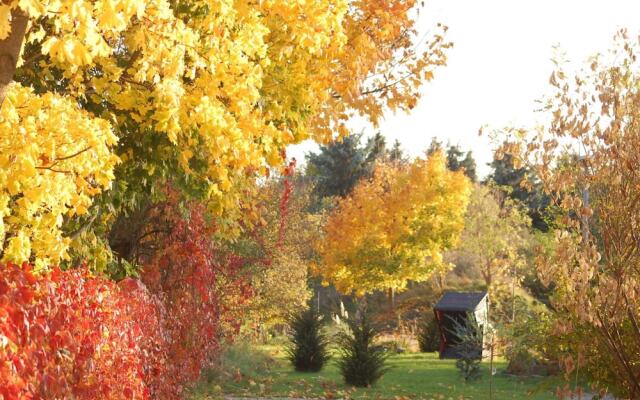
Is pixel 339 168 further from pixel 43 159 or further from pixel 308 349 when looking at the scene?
pixel 43 159

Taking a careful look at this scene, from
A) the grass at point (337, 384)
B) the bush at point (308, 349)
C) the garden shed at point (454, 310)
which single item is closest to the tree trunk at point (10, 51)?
the grass at point (337, 384)

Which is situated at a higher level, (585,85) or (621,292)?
(585,85)

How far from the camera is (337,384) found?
58.6ft

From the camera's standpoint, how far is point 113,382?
6.84m

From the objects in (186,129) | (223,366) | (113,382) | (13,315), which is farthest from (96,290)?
(223,366)

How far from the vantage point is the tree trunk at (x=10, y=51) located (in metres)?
6.42

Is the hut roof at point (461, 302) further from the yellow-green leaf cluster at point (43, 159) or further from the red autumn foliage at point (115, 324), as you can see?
the yellow-green leaf cluster at point (43, 159)

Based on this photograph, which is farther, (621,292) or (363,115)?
(363,115)

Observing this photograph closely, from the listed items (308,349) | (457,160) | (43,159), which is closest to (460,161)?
(457,160)

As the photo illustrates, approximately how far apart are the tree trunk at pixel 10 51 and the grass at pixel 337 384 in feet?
29.2

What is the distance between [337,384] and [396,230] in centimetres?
1824

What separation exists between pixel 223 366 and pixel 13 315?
523 inches

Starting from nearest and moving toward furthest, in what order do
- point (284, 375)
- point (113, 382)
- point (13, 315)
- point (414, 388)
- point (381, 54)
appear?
1. point (13, 315)
2. point (113, 382)
3. point (381, 54)
4. point (414, 388)
5. point (284, 375)

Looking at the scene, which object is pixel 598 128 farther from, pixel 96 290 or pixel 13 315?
pixel 13 315
